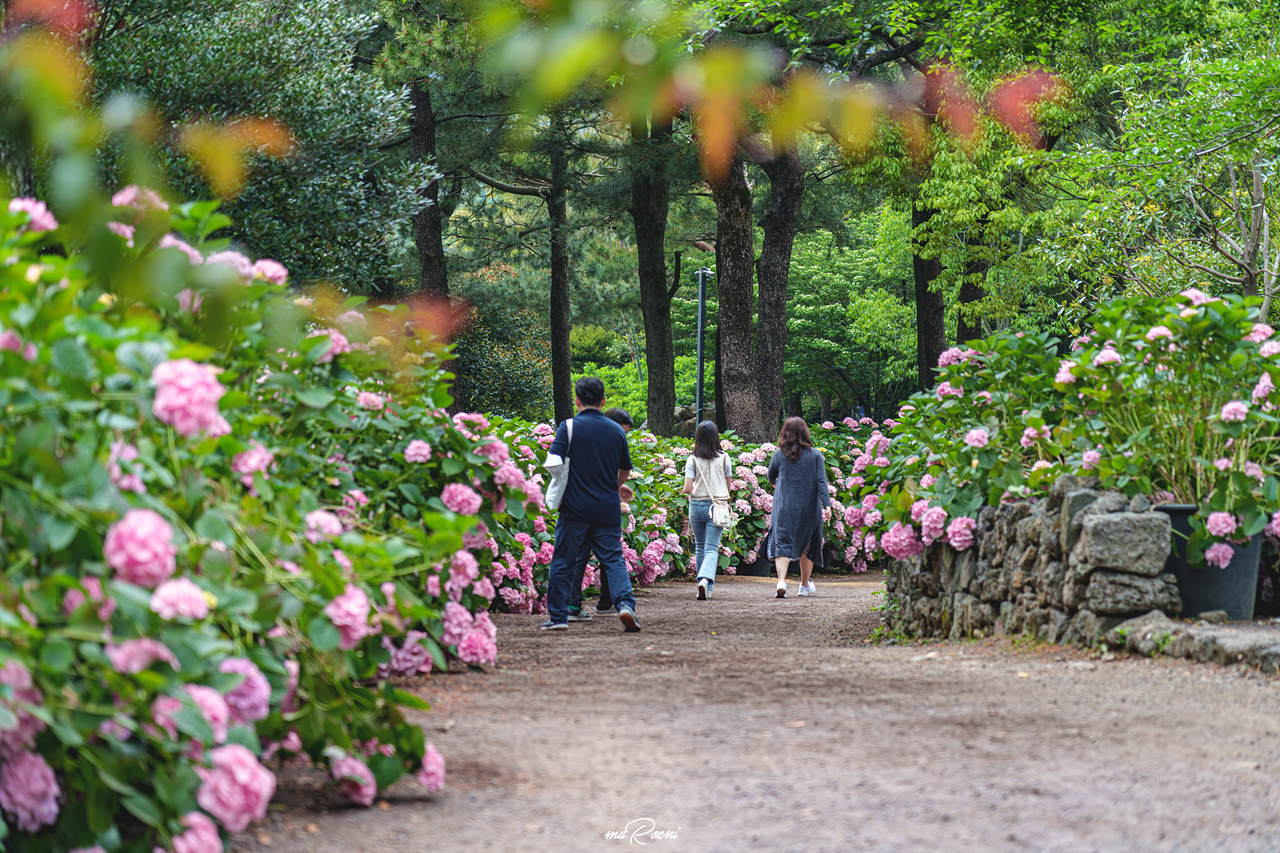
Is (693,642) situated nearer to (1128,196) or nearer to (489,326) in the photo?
(1128,196)

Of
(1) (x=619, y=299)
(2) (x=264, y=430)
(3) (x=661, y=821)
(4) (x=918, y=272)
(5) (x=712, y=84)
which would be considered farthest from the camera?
(1) (x=619, y=299)

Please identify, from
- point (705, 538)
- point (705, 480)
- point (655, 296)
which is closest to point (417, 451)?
point (705, 538)

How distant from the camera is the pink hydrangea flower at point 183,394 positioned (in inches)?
95.4

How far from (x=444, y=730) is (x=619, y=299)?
29.0 m

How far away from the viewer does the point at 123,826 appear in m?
2.83

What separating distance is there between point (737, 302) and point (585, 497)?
958 cm

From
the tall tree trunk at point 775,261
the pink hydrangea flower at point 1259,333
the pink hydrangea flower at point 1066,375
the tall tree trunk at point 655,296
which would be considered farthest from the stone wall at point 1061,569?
the tall tree trunk at point 655,296

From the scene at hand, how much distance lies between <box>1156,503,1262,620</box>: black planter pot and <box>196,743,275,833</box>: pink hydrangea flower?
485cm

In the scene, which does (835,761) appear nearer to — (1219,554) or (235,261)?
(235,261)

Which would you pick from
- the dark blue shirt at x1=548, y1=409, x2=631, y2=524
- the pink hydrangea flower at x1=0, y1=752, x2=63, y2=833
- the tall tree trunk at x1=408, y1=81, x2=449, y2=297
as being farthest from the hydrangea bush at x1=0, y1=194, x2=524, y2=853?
the tall tree trunk at x1=408, y1=81, x2=449, y2=297

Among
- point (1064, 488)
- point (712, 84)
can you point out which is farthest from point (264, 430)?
point (1064, 488)

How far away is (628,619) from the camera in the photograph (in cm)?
788

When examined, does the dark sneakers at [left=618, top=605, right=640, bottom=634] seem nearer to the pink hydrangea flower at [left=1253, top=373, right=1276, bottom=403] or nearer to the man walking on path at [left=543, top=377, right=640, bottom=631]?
the man walking on path at [left=543, top=377, right=640, bottom=631]

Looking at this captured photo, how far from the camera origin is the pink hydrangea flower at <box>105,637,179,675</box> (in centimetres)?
226
